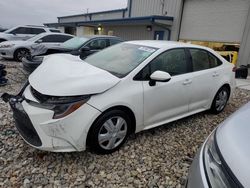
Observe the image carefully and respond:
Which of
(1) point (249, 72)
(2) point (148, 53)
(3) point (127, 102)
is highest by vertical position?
(2) point (148, 53)

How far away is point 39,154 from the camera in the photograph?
2752mm

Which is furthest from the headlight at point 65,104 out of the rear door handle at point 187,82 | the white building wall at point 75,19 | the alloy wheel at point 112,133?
the white building wall at point 75,19

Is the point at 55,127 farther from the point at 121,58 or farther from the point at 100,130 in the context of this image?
the point at 121,58

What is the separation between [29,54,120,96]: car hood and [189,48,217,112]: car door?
1.58m

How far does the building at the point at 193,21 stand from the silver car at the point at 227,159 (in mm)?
9863

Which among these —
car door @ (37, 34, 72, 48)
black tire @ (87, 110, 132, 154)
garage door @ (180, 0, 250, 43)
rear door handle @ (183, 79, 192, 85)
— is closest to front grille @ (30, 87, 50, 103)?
black tire @ (87, 110, 132, 154)

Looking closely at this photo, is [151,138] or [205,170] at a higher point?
[205,170]

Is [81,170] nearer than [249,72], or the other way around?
[81,170]

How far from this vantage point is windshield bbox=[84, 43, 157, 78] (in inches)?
118

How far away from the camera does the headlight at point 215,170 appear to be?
1234 millimetres

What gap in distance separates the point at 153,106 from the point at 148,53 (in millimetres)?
768

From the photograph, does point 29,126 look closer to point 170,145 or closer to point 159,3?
point 170,145

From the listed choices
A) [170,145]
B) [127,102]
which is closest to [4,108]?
[127,102]

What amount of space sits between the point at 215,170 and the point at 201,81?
2.57m
